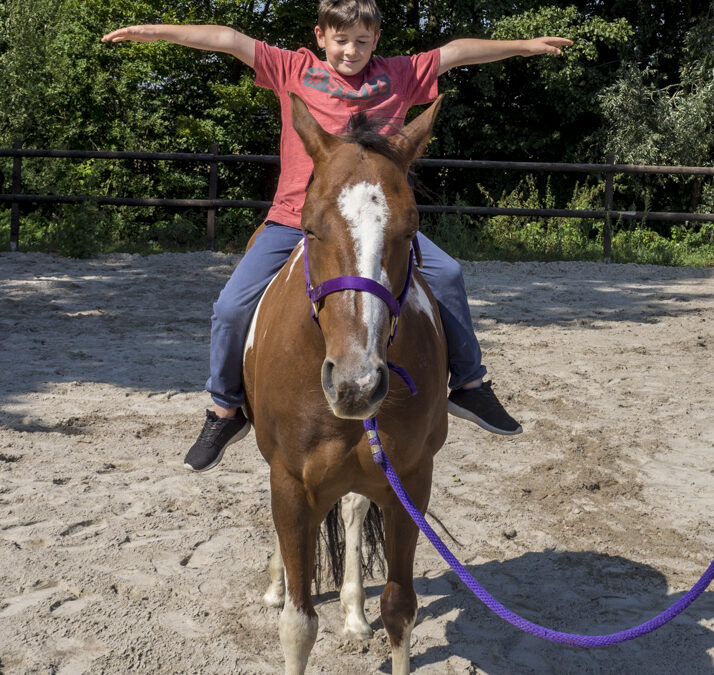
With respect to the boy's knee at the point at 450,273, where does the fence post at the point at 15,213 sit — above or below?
below

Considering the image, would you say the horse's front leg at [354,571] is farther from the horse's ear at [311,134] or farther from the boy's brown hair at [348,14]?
the boy's brown hair at [348,14]

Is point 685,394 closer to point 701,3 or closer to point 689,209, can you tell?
point 689,209

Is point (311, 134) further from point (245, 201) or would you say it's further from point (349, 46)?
point (245, 201)

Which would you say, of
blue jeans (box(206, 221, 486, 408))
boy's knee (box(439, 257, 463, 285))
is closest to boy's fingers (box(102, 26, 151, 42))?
blue jeans (box(206, 221, 486, 408))

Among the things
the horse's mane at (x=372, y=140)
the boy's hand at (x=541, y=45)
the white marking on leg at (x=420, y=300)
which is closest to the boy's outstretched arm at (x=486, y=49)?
the boy's hand at (x=541, y=45)

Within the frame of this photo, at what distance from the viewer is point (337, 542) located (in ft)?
11.1

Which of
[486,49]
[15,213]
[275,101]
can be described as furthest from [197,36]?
[275,101]

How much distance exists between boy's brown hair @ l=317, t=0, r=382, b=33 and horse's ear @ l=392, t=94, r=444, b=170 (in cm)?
68

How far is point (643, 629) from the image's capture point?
2025mm

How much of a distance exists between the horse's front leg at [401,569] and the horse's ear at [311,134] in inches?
41.3

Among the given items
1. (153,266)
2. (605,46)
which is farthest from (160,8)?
(605,46)

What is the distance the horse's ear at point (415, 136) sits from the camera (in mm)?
2148

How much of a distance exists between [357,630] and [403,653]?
462 millimetres

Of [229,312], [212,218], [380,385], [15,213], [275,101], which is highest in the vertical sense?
[275,101]
